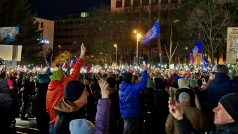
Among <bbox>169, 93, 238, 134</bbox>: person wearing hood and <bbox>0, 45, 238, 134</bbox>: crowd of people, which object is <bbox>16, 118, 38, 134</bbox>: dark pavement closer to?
<bbox>0, 45, 238, 134</bbox>: crowd of people

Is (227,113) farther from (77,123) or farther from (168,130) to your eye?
(168,130)

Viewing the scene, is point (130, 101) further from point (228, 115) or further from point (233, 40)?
point (233, 40)

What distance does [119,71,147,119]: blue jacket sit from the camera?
10.7 metres

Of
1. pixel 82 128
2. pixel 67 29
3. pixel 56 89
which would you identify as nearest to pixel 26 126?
pixel 56 89

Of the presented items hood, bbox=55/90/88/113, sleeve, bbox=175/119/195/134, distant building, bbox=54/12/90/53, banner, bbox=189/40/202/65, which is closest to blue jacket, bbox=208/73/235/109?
sleeve, bbox=175/119/195/134

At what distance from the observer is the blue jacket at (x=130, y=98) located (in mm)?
10664

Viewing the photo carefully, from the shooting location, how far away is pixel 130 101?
1073 cm

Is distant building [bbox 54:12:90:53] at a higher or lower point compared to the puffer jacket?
higher

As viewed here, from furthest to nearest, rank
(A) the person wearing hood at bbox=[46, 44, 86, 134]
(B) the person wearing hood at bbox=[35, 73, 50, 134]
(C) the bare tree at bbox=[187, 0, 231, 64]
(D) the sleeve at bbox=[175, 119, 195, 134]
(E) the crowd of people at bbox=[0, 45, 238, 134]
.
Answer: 1. (C) the bare tree at bbox=[187, 0, 231, 64]
2. (B) the person wearing hood at bbox=[35, 73, 50, 134]
3. (A) the person wearing hood at bbox=[46, 44, 86, 134]
4. (D) the sleeve at bbox=[175, 119, 195, 134]
5. (E) the crowd of people at bbox=[0, 45, 238, 134]

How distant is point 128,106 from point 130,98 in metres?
0.20

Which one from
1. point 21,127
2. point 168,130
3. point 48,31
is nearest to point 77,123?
point 168,130

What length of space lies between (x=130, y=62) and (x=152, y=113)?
57827 millimetres

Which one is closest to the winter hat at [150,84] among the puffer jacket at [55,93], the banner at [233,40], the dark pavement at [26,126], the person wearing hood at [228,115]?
the puffer jacket at [55,93]

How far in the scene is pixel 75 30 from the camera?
5955 inches
